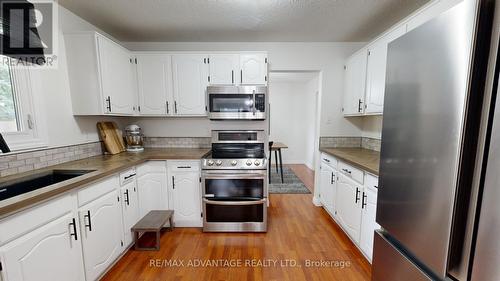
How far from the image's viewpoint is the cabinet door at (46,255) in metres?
0.99

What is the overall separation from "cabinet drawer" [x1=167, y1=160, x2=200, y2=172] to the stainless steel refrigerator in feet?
6.37

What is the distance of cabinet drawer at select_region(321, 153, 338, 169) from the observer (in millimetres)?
2468

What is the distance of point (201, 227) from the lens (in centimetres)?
246

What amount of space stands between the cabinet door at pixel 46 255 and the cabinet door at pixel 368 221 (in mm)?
2271

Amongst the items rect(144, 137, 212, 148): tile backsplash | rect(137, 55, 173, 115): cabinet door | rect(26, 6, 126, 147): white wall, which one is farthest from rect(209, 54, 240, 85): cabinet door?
rect(26, 6, 126, 147): white wall

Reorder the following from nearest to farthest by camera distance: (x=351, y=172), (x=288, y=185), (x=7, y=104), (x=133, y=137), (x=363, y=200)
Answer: (x=7, y=104), (x=363, y=200), (x=351, y=172), (x=133, y=137), (x=288, y=185)

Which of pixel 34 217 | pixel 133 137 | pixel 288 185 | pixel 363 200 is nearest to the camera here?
pixel 34 217

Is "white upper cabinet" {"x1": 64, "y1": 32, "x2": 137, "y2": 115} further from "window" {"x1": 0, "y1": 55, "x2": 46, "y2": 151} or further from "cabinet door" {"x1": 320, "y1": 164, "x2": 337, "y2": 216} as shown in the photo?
"cabinet door" {"x1": 320, "y1": 164, "x2": 337, "y2": 216}

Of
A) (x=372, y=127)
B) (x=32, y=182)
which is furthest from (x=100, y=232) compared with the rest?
(x=372, y=127)

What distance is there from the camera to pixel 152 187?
231 cm

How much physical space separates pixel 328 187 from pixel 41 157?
3038 millimetres

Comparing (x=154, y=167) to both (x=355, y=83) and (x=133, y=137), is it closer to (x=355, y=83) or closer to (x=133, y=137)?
(x=133, y=137)

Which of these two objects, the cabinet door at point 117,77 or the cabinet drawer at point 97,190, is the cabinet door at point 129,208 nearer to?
the cabinet drawer at point 97,190

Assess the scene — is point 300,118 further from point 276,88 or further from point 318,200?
point 318,200
